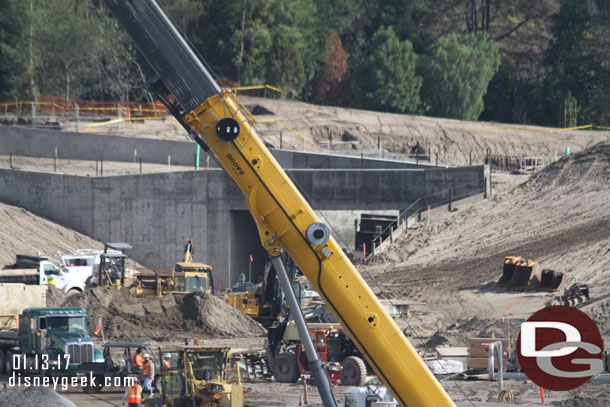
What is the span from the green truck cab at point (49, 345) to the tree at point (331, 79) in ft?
200

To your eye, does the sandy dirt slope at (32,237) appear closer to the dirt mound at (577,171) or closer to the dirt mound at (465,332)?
the dirt mound at (465,332)

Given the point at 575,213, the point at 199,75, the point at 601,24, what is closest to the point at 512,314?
the point at 575,213

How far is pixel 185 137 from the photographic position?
62.3 m

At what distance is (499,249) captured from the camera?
142 ft

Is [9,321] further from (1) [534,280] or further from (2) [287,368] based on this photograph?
(1) [534,280]

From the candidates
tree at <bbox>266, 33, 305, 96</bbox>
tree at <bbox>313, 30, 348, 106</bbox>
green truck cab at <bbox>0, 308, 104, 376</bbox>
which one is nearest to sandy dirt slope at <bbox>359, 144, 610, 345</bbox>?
green truck cab at <bbox>0, 308, 104, 376</bbox>

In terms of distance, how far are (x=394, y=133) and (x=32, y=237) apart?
28825 millimetres

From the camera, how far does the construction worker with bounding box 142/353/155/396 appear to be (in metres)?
20.6

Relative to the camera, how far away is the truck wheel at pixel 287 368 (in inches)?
969

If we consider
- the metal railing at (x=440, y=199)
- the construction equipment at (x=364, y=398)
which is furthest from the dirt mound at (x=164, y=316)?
the metal railing at (x=440, y=199)

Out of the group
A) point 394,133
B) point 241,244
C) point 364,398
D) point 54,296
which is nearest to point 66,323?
point 364,398

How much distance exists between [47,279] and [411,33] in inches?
2053

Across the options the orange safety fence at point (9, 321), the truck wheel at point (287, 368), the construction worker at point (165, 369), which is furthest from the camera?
the orange safety fence at point (9, 321)

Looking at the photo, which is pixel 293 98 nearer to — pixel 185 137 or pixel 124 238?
pixel 185 137
